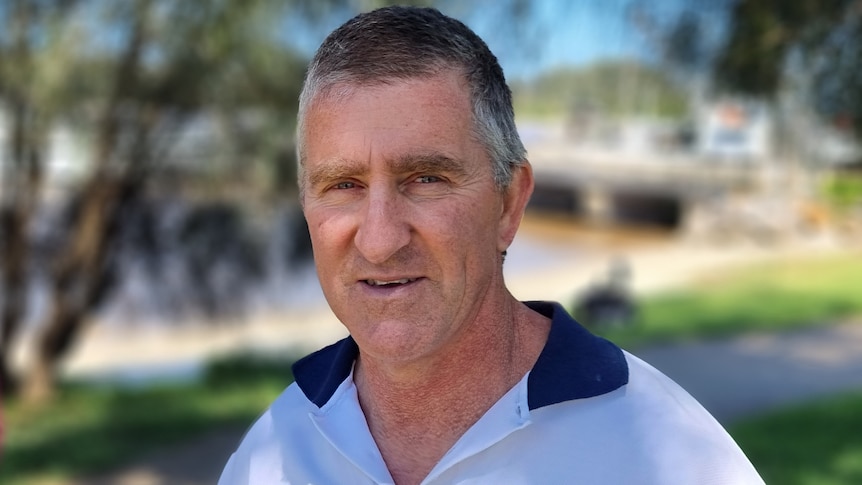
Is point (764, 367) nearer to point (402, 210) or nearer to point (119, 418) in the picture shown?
point (119, 418)

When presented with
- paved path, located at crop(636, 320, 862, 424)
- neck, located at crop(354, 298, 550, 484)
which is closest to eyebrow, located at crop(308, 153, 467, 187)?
neck, located at crop(354, 298, 550, 484)

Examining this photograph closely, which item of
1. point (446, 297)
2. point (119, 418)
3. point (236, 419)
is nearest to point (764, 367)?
point (236, 419)

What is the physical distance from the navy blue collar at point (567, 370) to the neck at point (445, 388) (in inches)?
2.0

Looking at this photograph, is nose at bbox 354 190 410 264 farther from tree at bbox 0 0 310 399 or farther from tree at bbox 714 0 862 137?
tree at bbox 0 0 310 399

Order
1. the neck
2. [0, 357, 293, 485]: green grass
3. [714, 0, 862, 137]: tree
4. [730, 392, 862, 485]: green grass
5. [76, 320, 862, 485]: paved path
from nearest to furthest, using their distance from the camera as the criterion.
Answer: the neck < [714, 0, 862, 137]: tree < [730, 392, 862, 485]: green grass < [76, 320, 862, 485]: paved path < [0, 357, 293, 485]: green grass

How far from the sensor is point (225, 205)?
24.9 ft

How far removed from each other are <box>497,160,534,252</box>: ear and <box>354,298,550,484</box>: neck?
0.32 feet

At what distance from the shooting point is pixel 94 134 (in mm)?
7340

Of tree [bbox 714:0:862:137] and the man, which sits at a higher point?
tree [bbox 714:0:862:137]

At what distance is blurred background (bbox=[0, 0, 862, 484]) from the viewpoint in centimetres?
443

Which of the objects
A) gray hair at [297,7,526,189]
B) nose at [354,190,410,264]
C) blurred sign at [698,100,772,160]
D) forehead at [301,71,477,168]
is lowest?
nose at [354,190,410,264]

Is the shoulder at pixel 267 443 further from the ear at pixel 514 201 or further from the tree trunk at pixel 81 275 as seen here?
the tree trunk at pixel 81 275

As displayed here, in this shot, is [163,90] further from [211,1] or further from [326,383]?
[326,383]

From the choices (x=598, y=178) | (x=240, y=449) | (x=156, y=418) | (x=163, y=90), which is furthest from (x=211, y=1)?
(x=598, y=178)
